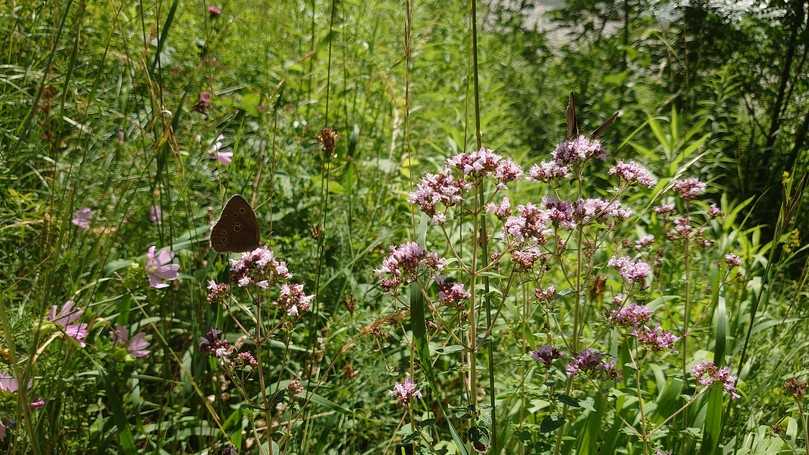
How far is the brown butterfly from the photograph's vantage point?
52.2 inches

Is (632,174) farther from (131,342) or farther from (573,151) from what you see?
(131,342)

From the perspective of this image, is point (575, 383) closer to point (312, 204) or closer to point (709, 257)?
point (312, 204)

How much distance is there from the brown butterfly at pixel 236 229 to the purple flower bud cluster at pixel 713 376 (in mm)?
1113

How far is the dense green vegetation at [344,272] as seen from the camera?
59.6 inches

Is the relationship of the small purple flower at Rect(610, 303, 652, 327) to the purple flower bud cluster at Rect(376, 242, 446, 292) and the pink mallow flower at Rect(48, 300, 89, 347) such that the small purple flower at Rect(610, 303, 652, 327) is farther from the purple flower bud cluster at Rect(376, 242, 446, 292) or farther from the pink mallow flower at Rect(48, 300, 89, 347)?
the pink mallow flower at Rect(48, 300, 89, 347)

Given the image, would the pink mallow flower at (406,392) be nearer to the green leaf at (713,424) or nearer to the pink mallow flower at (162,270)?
the pink mallow flower at (162,270)

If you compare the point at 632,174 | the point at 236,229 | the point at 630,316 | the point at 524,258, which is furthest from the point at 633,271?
the point at 236,229

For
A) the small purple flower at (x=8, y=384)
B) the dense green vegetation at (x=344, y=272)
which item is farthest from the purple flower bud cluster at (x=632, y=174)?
the small purple flower at (x=8, y=384)

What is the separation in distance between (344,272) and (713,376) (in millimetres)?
1065

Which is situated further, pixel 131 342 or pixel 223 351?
pixel 131 342

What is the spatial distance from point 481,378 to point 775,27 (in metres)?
3.70

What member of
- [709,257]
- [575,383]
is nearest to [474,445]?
[575,383]

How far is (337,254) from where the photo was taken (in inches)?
103

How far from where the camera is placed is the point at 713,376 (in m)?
1.71
